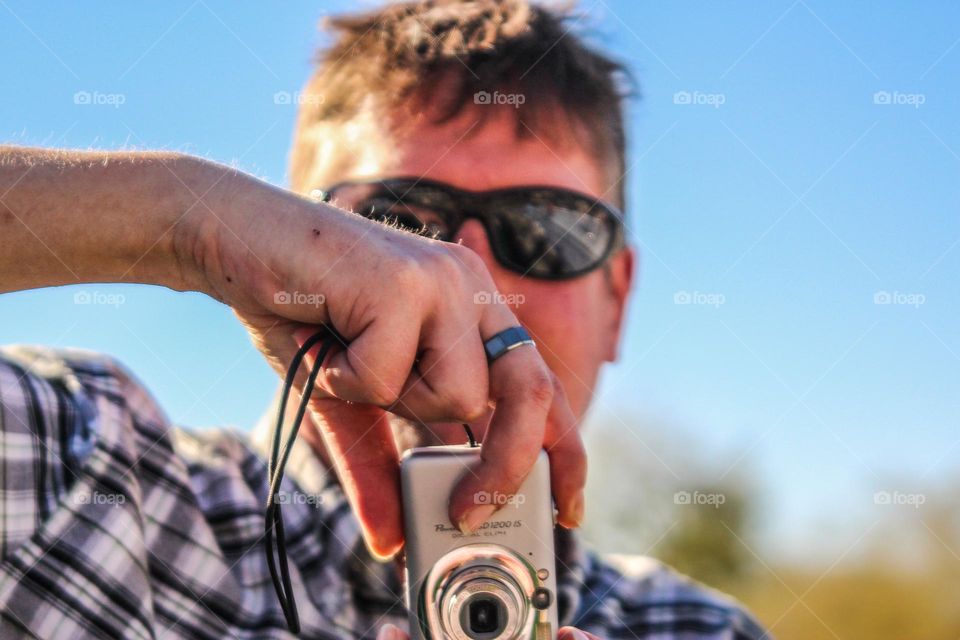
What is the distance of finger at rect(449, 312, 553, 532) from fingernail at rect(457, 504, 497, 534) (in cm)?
11

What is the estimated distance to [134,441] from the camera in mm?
2510

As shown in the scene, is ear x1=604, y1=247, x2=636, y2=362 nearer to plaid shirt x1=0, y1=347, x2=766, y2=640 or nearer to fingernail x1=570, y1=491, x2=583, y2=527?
plaid shirt x1=0, y1=347, x2=766, y2=640

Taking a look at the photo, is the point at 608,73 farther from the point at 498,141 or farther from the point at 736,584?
the point at 736,584

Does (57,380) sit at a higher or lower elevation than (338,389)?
lower

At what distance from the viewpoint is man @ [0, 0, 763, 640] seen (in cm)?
158

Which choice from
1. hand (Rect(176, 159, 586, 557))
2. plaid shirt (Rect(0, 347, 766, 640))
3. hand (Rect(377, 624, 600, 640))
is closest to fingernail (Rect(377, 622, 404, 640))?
hand (Rect(377, 624, 600, 640))

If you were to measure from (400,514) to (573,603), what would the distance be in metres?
1.54

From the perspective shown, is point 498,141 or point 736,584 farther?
point 736,584

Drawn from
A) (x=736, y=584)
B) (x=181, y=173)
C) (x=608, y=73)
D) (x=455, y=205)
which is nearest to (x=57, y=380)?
(x=181, y=173)

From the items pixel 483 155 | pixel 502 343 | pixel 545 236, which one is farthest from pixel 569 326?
pixel 502 343

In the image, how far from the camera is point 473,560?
1.82 meters

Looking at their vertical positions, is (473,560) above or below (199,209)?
below

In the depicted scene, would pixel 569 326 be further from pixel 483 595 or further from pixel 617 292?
pixel 483 595

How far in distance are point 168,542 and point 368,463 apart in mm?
1026
